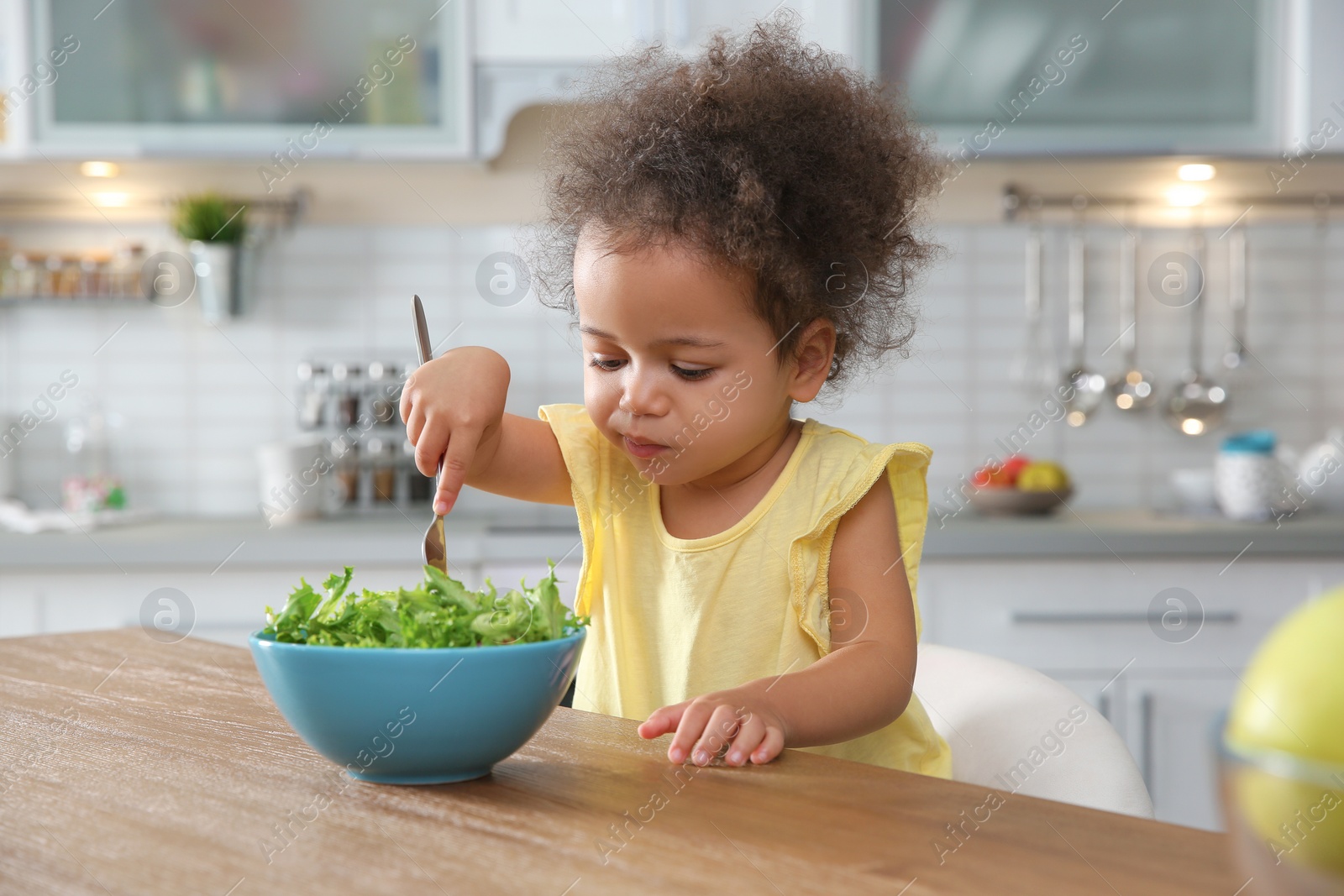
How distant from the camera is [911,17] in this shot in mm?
2289

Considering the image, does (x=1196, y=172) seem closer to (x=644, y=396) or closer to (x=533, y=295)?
(x=533, y=295)

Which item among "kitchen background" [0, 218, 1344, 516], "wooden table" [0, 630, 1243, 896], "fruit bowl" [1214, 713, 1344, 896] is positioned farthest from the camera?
"kitchen background" [0, 218, 1344, 516]

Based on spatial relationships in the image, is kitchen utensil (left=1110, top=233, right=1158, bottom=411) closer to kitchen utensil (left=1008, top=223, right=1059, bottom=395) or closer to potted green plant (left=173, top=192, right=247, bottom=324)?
kitchen utensil (left=1008, top=223, right=1059, bottom=395)

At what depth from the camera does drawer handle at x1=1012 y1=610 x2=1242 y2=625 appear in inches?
80.9

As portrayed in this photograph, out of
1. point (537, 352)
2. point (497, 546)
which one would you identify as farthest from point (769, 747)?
point (537, 352)

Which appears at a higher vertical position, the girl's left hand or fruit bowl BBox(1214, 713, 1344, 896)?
fruit bowl BBox(1214, 713, 1344, 896)

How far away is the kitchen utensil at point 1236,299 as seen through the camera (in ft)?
8.47

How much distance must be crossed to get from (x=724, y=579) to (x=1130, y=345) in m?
1.88

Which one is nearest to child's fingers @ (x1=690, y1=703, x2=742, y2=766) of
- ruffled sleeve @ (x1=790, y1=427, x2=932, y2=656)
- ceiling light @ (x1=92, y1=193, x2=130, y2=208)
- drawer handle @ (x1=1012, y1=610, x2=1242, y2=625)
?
ruffled sleeve @ (x1=790, y1=427, x2=932, y2=656)

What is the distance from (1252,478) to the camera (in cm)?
225

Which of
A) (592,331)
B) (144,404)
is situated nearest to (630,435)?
(592,331)

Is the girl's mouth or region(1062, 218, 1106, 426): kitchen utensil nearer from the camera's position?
the girl's mouth

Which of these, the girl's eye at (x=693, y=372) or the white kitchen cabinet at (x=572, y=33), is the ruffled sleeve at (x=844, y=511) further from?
the white kitchen cabinet at (x=572, y=33)

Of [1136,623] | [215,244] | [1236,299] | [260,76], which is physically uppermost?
[260,76]
